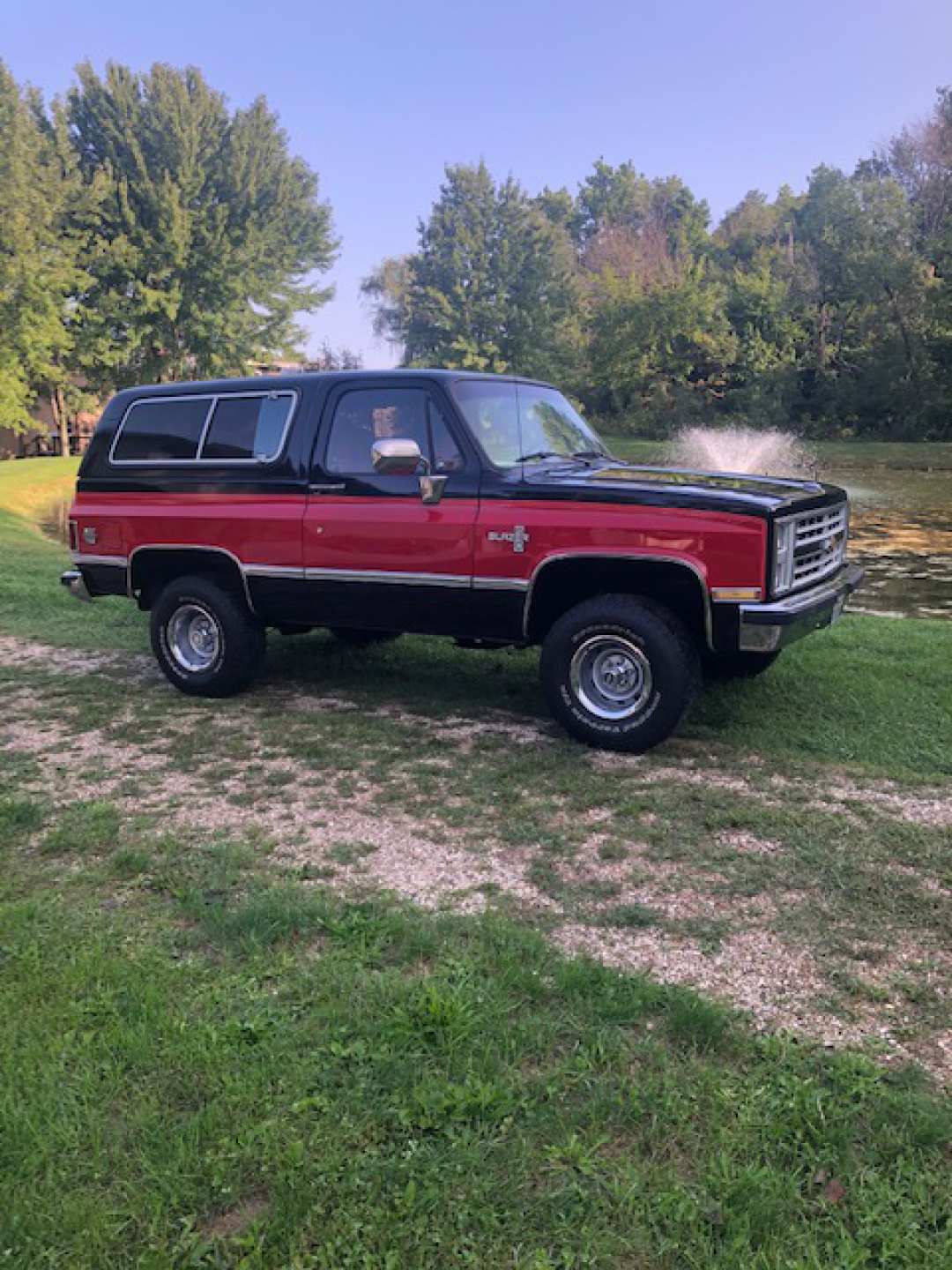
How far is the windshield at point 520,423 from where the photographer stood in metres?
5.99

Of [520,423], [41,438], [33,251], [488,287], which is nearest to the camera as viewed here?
[520,423]

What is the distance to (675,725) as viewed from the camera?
5551mm

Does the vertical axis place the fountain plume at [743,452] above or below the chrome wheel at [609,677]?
above

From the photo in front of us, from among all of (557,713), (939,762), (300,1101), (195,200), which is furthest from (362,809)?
(195,200)

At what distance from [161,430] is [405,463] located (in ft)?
7.49

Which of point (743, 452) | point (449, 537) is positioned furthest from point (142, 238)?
point (449, 537)

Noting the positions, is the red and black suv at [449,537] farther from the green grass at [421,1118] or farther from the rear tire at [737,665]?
the green grass at [421,1118]

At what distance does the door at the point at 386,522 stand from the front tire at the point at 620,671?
0.74m

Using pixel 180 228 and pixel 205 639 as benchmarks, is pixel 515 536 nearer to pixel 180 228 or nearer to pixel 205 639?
pixel 205 639

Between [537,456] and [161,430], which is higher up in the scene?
[161,430]

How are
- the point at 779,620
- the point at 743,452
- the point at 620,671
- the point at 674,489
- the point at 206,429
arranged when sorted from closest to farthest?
the point at 779,620
the point at 674,489
the point at 620,671
the point at 206,429
the point at 743,452

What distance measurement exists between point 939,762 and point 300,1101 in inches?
163

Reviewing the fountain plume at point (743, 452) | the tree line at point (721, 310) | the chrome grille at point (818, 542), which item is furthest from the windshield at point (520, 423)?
the tree line at point (721, 310)

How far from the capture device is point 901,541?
16875mm
